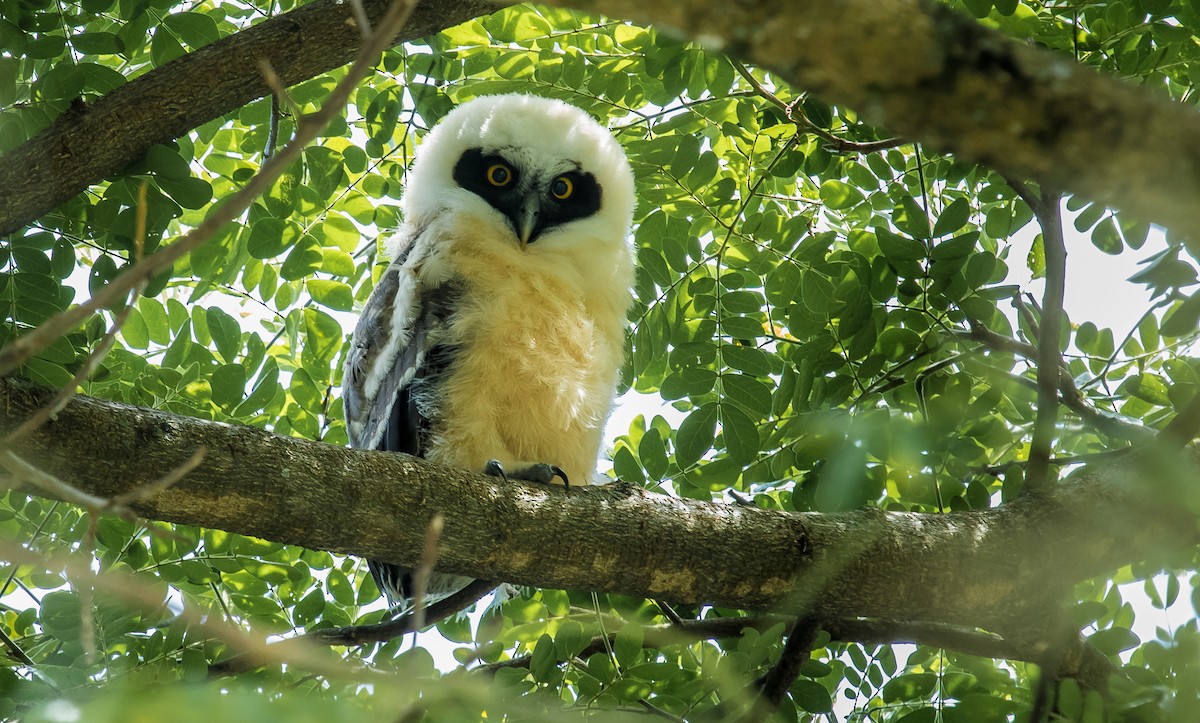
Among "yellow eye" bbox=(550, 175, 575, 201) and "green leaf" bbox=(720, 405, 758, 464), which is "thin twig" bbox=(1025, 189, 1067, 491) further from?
"yellow eye" bbox=(550, 175, 575, 201)

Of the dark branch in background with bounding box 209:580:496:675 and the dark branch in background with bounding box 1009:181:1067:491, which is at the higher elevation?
the dark branch in background with bounding box 1009:181:1067:491

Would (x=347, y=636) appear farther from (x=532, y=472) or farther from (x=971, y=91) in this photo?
(x=971, y=91)

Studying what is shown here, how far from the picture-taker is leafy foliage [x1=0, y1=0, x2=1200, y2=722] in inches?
114

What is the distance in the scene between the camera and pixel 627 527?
2.66 m

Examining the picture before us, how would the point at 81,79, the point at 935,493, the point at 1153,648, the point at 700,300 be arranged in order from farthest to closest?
the point at 700,300 → the point at 935,493 → the point at 81,79 → the point at 1153,648

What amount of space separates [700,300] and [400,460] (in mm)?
1327

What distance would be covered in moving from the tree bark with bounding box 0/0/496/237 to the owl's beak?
985mm

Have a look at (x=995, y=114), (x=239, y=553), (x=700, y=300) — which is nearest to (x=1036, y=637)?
(x=700, y=300)

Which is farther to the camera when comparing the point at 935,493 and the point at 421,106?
the point at 421,106

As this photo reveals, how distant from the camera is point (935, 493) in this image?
→ 127 inches

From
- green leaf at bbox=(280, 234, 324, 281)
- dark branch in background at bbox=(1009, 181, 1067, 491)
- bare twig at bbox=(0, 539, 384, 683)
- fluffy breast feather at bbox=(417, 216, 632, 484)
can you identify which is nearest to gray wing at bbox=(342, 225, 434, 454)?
fluffy breast feather at bbox=(417, 216, 632, 484)

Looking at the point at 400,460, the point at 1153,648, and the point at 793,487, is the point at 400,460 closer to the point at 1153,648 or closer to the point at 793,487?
the point at 793,487

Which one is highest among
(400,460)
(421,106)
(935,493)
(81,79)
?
(421,106)

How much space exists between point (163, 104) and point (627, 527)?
177cm
